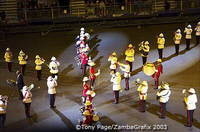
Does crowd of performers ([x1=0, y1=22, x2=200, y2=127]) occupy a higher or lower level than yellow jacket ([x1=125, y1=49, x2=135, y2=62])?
lower

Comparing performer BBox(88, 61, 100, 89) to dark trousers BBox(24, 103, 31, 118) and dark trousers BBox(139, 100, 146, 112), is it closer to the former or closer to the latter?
dark trousers BBox(139, 100, 146, 112)

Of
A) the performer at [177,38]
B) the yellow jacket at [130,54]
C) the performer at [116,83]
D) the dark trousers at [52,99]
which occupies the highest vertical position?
the performer at [177,38]

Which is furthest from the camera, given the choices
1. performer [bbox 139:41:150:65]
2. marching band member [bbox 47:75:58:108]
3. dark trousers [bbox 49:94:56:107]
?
performer [bbox 139:41:150:65]

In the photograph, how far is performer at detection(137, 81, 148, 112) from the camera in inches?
727

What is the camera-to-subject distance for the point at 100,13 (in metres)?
35.0

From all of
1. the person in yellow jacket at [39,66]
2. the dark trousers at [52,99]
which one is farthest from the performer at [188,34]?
the dark trousers at [52,99]

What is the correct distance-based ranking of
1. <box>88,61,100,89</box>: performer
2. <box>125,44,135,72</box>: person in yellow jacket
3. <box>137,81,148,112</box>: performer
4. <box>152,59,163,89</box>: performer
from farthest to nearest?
<box>125,44,135,72</box>: person in yellow jacket < <box>88,61,100,89</box>: performer < <box>152,59,163,89</box>: performer < <box>137,81,148,112</box>: performer

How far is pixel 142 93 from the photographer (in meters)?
18.7

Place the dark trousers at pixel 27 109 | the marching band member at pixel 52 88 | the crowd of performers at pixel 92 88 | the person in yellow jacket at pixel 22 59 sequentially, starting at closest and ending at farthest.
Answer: the crowd of performers at pixel 92 88
the dark trousers at pixel 27 109
the marching band member at pixel 52 88
the person in yellow jacket at pixel 22 59

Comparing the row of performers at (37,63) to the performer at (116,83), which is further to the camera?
the row of performers at (37,63)

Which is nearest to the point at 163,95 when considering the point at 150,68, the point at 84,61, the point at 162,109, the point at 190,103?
the point at 162,109

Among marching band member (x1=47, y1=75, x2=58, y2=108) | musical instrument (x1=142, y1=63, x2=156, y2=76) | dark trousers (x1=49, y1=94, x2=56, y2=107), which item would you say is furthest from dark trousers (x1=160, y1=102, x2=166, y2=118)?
dark trousers (x1=49, y1=94, x2=56, y2=107)

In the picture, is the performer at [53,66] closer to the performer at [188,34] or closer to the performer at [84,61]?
the performer at [84,61]

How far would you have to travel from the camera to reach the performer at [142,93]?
18.5m
